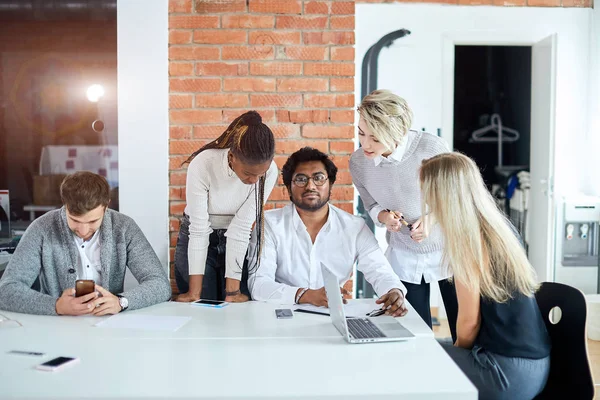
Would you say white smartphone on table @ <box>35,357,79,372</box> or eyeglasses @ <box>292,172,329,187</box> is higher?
eyeglasses @ <box>292,172,329,187</box>

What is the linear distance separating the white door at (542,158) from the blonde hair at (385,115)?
197 cm

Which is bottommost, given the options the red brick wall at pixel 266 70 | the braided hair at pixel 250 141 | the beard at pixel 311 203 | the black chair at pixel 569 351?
the black chair at pixel 569 351

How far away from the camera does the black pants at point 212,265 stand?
2.72m

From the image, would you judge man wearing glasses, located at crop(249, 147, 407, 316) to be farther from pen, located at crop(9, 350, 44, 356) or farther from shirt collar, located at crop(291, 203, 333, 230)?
pen, located at crop(9, 350, 44, 356)

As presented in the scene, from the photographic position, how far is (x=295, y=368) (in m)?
1.56

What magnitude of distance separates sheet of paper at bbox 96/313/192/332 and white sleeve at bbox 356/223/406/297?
852 millimetres

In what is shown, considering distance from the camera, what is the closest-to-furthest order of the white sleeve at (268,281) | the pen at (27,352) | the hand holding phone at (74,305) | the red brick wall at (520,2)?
the pen at (27,352), the hand holding phone at (74,305), the white sleeve at (268,281), the red brick wall at (520,2)

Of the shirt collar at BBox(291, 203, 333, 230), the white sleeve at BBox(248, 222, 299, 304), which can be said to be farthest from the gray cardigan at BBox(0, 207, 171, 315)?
the shirt collar at BBox(291, 203, 333, 230)

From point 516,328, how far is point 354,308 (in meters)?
0.64

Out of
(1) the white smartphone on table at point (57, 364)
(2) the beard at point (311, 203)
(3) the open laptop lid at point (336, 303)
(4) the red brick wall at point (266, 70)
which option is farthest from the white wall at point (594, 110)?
(1) the white smartphone on table at point (57, 364)

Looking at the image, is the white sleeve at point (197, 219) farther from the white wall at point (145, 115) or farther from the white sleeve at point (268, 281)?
the white wall at point (145, 115)

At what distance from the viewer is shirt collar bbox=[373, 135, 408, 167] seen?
2555 millimetres

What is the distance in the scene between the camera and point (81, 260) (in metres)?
2.45

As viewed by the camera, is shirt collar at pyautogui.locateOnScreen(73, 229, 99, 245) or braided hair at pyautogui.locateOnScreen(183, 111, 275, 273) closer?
braided hair at pyautogui.locateOnScreen(183, 111, 275, 273)
